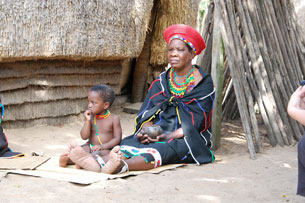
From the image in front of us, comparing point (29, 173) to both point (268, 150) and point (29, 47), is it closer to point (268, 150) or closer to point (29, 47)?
point (29, 47)

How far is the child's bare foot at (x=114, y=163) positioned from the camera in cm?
323

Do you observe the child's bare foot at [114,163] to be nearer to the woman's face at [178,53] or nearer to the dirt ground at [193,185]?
the dirt ground at [193,185]

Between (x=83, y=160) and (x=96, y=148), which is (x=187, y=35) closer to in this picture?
(x=96, y=148)

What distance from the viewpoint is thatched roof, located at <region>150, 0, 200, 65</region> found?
6910mm

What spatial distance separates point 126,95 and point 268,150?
3758mm

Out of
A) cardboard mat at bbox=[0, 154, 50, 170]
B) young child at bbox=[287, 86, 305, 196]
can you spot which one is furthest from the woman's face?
young child at bbox=[287, 86, 305, 196]

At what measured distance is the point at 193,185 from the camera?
3.12 metres

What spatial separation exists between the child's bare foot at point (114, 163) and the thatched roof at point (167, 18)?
4085 millimetres

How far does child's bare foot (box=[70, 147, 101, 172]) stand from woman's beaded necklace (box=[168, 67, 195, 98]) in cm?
114

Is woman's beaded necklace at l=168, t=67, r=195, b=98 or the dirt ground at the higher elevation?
woman's beaded necklace at l=168, t=67, r=195, b=98

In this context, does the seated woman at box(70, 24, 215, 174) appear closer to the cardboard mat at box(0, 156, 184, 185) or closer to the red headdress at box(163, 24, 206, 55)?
the red headdress at box(163, 24, 206, 55)

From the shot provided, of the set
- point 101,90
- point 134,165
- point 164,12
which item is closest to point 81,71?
point 164,12

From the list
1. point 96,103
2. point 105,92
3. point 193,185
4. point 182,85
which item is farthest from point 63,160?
point 182,85

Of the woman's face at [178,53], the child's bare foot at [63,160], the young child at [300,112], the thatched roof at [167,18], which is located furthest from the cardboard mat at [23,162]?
the thatched roof at [167,18]
